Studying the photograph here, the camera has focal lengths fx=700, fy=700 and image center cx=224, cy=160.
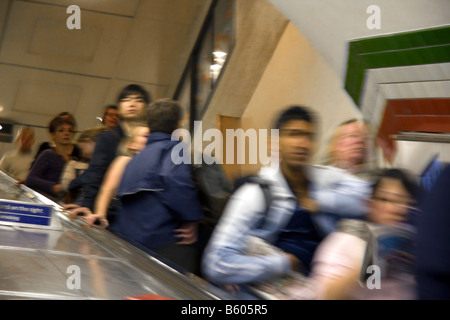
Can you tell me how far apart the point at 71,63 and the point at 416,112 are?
981 centimetres

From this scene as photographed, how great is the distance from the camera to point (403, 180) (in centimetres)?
277

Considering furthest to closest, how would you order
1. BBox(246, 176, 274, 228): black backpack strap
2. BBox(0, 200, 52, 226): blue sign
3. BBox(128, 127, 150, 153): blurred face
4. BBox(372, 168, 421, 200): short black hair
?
BBox(128, 127, 150, 153): blurred face < BBox(0, 200, 52, 226): blue sign < BBox(372, 168, 421, 200): short black hair < BBox(246, 176, 274, 228): black backpack strap

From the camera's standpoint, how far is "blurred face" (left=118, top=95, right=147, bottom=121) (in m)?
4.27

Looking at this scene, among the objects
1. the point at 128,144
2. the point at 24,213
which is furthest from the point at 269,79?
the point at 24,213

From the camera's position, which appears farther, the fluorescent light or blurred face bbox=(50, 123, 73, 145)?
the fluorescent light

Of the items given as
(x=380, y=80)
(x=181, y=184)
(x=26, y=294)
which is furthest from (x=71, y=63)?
(x=26, y=294)

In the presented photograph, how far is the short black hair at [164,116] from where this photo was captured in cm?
360

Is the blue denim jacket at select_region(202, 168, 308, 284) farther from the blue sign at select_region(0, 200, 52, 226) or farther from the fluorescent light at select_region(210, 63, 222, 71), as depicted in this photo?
the fluorescent light at select_region(210, 63, 222, 71)

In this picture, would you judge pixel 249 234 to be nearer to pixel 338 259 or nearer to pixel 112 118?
pixel 338 259

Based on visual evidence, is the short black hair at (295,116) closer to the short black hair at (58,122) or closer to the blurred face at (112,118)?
the blurred face at (112,118)

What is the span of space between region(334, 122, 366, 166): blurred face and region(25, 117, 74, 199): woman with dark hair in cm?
277

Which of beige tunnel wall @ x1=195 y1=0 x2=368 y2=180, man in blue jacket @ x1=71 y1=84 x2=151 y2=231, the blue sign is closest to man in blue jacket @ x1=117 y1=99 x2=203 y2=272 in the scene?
the blue sign

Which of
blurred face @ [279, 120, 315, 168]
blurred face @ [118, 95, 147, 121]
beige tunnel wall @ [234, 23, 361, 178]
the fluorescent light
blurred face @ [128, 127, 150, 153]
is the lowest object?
blurred face @ [279, 120, 315, 168]

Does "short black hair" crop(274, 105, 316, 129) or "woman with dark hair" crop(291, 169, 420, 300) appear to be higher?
"short black hair" crop(274, 105, 316, 129)
